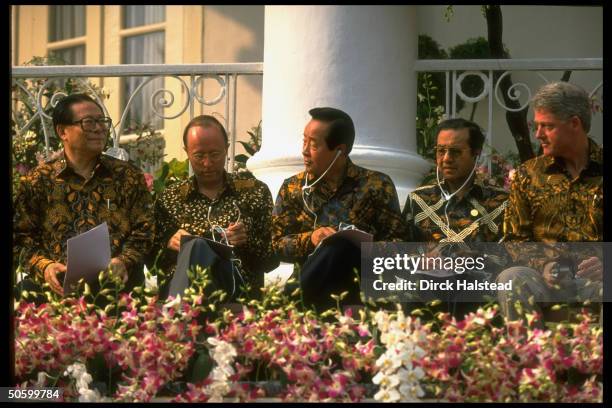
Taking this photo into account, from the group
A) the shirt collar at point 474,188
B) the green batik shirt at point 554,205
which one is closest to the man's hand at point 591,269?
the green batik shirt at point 554,205

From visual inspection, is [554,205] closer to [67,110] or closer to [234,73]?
[67,110]

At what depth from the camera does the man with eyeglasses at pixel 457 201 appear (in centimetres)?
655

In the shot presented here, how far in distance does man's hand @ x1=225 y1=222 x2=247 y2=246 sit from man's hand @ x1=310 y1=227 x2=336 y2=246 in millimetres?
336

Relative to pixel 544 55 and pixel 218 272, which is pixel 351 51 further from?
pixel 544 55

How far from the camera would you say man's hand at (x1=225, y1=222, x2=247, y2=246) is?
21.8ft

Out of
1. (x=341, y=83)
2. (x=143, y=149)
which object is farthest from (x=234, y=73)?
(x=143, y=149)

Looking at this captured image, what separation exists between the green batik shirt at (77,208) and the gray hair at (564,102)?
1.67 metres

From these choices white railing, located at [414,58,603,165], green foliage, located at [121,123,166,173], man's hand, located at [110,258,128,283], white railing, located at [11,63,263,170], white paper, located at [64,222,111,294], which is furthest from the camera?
green foliage, located at [121,123,166,173]

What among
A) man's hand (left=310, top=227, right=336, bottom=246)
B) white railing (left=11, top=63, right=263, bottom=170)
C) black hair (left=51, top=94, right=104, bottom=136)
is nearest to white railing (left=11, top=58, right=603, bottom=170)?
white railing (left=11, top=63, right=263, bottom=170)

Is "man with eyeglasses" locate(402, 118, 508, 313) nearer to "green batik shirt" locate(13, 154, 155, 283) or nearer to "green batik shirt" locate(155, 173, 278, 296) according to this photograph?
"green batik shirt" locate(155, 173, 278, 296)

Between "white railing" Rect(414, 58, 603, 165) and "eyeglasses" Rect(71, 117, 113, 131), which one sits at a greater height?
"white railing" Rect(414, 58, 603, 165)

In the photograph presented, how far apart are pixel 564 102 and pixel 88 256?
1947mm

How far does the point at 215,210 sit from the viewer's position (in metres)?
6.82
